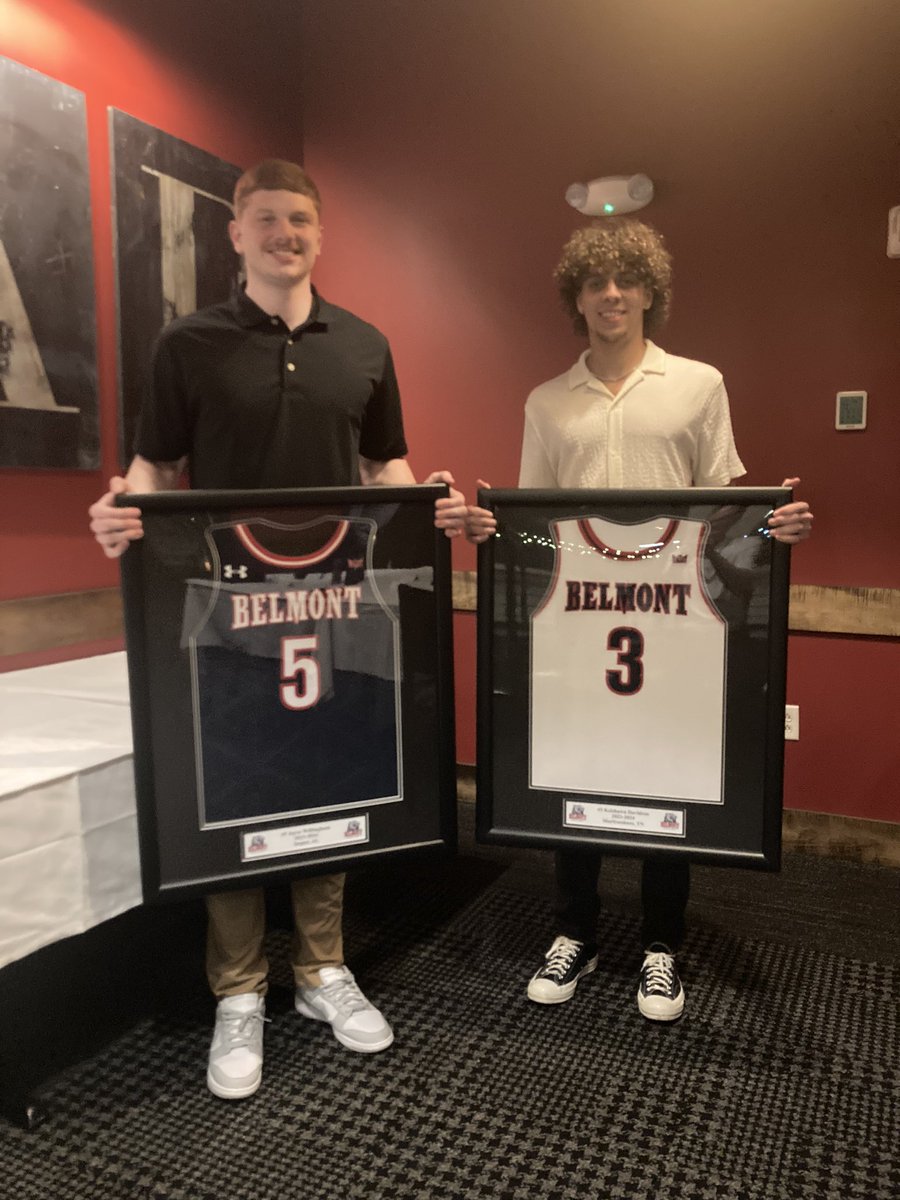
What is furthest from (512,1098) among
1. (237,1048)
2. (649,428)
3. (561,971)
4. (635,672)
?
(649,428)

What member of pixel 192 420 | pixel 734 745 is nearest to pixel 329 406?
pixel 192 420

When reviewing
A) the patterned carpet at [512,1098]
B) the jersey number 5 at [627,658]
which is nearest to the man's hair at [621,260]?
the jersey number 5 at [627,658]

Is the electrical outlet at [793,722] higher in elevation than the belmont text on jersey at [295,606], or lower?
lower

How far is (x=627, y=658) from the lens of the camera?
1785 millimetres

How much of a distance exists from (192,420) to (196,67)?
186cm

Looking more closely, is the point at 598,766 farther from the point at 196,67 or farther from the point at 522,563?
the point at 196,67

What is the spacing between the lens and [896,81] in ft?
8.14

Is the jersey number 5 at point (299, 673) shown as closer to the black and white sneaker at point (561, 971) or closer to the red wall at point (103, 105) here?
the black and white sneaker at point (561, 971)

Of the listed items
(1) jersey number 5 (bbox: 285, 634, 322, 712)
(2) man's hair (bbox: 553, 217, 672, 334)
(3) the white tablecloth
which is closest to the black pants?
(1) jersey number 5 (bbox: 285, 634, 322, 712)

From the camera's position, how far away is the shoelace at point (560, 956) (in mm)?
1953

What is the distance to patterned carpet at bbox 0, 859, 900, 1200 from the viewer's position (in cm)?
143

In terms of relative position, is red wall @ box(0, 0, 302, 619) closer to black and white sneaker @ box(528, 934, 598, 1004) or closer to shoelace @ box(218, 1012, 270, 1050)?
shoelace @ box(218, 1012, 270, 1050)

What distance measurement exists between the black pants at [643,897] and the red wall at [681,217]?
42.1 inches

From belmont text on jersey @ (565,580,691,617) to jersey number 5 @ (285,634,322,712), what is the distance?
0.52 metres
